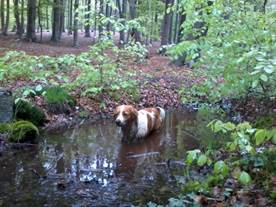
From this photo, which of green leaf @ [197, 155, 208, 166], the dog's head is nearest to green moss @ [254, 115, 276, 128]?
the dog's head

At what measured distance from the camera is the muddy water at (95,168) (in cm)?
562

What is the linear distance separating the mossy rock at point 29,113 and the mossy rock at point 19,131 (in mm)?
810

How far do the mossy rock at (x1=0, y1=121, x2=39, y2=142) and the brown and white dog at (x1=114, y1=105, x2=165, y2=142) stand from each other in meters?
1.79

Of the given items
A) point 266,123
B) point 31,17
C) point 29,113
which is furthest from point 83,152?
point 31,17

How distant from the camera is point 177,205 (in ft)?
13.9

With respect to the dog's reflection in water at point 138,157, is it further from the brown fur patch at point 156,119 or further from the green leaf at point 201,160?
the green leaf at point 201,160

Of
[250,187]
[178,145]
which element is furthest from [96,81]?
[250,187]

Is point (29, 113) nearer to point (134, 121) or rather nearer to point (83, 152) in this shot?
point (83, 152)

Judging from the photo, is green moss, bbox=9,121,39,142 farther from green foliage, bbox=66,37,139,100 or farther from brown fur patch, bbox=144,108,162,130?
green foliage, bbox=66,37,139,100

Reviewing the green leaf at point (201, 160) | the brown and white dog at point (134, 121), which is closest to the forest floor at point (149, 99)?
the brown and white dog at point (134, 121)

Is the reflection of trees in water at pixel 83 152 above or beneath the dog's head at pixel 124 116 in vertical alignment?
beneath

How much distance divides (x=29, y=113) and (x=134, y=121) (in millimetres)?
2492

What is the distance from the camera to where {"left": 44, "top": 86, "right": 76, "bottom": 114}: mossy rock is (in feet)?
35.3

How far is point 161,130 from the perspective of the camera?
10.4m
